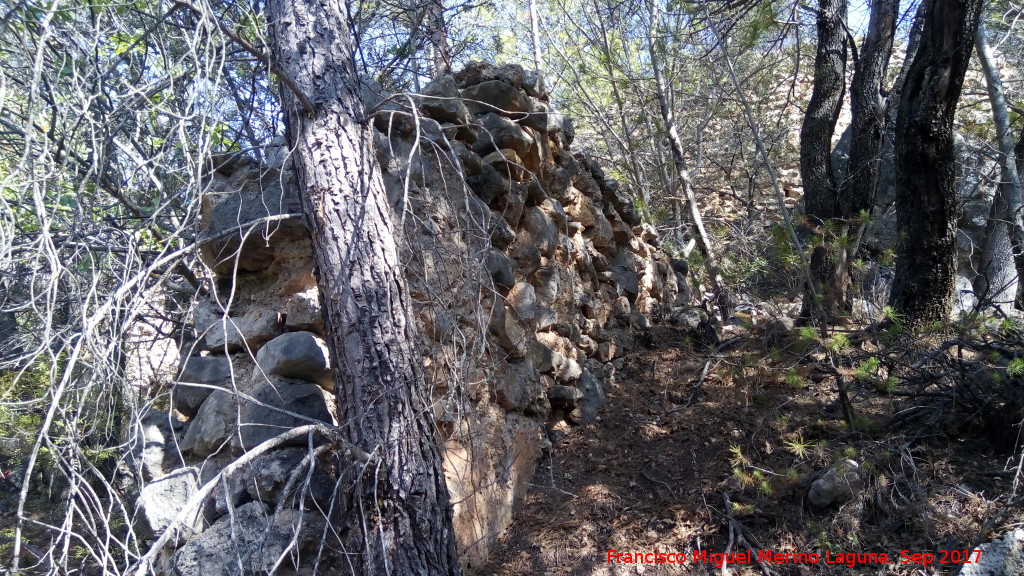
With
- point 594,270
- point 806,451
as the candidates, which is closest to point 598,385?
point 594,270

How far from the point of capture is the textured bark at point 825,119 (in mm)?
5402

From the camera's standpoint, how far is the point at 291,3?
284 centimetres

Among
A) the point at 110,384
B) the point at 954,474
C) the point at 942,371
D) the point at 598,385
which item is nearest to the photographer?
the point at 110,384

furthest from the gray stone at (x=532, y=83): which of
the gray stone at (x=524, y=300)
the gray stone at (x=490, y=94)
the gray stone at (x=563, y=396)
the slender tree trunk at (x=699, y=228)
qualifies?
the gray stone at (x=563, y=396)

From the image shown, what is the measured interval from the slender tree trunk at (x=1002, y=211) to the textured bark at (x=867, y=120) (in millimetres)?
668

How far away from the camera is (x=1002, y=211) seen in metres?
5.64

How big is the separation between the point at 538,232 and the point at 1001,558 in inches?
119

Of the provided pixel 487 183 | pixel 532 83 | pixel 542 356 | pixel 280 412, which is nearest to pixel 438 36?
pixel 532 83

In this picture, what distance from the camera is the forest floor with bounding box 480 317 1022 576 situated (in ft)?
10.3

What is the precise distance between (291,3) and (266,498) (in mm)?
2199

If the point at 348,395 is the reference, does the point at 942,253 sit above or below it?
above

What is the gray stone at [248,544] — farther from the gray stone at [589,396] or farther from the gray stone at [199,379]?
the gray stone at [589,396]

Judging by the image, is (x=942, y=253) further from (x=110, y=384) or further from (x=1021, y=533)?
(x=110, y=384)

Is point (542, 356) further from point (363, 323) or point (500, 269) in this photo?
point (363, 323)
